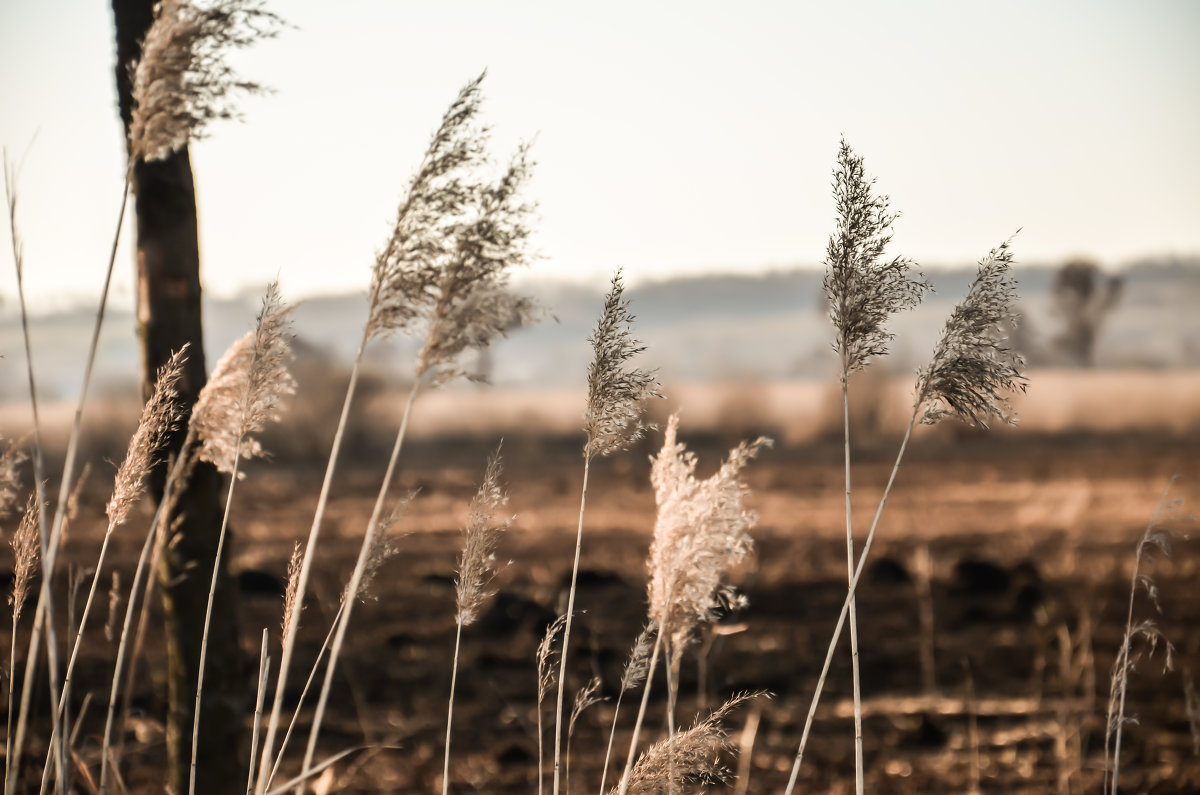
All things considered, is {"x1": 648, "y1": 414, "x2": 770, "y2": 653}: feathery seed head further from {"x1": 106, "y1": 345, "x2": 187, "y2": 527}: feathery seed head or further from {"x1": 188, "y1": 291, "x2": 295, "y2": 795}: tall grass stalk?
{"x1": 106, "y1": 345, "x2": 187, "y2": 527}: feathery seed head

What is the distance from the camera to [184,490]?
327cm

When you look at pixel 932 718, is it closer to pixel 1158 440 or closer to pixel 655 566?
pixel 655 566

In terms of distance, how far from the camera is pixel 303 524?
676 inches

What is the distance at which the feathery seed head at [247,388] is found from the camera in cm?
244

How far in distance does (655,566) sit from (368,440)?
35758 millimetres

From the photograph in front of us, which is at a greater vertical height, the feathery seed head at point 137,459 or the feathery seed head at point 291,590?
the feathery seed head at point 137,459

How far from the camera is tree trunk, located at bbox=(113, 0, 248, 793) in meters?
3.28

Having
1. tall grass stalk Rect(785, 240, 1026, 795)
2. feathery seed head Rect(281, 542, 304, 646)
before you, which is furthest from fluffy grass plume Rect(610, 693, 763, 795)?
feathery seed head Rect(281, 542, 304, 646)

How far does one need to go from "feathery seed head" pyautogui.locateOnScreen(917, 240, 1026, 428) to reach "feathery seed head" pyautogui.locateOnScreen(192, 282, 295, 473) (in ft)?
5.13

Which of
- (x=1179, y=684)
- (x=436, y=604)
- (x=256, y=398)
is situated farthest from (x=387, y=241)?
(x=436, y=604)

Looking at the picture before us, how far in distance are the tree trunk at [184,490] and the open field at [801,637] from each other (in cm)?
22

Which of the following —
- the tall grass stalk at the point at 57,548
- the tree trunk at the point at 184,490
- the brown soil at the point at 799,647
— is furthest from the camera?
the brown soil at the point at 799,647

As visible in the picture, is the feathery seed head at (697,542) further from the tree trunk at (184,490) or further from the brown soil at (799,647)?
the tree trunk at (184,490)

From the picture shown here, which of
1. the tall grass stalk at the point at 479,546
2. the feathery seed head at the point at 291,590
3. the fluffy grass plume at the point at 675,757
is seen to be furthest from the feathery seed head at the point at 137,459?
the fluffy grass plume at the point at 675,757
